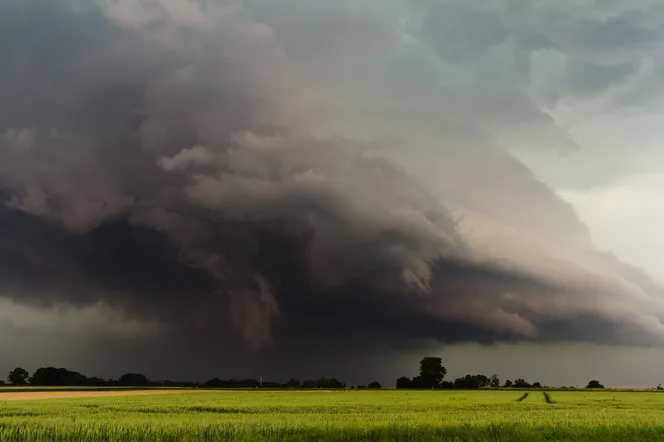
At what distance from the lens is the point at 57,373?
186 meters

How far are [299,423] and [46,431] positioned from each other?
1124 centimetres

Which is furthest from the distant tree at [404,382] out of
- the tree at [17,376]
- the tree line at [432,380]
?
the tree at [17,376]

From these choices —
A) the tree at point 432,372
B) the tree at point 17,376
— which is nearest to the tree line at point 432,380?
the tree at point 432,372

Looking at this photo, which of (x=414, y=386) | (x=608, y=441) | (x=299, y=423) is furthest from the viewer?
(x=414, y=386)

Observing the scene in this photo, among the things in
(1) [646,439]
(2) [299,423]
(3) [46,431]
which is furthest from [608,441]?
(3) [46,431]

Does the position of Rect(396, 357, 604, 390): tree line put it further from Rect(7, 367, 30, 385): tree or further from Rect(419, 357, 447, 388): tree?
Rect(7, 367, 30, 385): tree

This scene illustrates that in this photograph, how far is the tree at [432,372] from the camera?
188 m

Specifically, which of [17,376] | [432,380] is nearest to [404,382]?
[432,380]

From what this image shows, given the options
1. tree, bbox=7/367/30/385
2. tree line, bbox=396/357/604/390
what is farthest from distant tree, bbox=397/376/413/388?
tree, bbox=7/367/30/385

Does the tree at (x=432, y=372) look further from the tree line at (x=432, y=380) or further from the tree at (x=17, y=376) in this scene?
the tree at (x=17, y=376)

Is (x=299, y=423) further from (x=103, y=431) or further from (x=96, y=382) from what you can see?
(x=96, y=382)

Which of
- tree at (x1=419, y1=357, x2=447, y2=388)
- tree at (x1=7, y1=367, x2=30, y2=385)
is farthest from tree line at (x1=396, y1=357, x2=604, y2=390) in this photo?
tree at (x1=7, y1=367, x2=30, y2=385)

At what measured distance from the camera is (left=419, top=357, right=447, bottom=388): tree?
187875mm

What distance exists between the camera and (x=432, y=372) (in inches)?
7466
